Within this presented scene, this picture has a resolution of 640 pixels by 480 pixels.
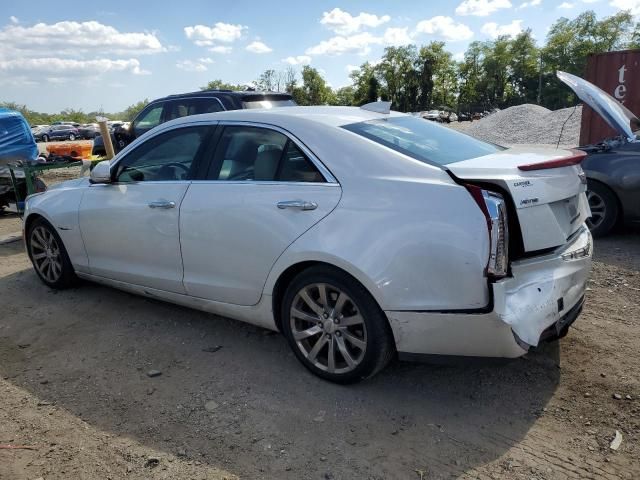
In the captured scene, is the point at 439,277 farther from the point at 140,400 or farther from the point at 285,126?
the point at 140,400

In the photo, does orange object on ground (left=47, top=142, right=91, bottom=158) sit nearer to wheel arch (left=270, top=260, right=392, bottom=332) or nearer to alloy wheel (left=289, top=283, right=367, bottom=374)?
wheel arch (left=270, top=260, right=392, bottom=332)

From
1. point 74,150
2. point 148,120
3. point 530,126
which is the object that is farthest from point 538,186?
point 74,150

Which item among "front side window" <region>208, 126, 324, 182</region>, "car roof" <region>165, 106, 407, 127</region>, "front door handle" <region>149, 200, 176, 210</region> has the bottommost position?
"front door handle" <region>149, 200, 176, 210</region>

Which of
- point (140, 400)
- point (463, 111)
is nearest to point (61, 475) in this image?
point (140, 400)

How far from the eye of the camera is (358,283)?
9.43 ft

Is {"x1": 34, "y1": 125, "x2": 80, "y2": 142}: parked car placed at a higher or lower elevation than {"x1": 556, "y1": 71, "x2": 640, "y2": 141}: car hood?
lower

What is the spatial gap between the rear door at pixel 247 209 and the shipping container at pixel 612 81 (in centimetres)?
968

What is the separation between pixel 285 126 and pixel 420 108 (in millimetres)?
73977

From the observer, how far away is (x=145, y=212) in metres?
3.92

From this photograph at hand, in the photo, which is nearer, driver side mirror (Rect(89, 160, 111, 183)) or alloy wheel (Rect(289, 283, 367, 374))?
alloy wheel (Rect(289, 283, 367, 374))

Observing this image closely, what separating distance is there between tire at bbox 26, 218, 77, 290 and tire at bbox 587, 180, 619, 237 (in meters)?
5.52

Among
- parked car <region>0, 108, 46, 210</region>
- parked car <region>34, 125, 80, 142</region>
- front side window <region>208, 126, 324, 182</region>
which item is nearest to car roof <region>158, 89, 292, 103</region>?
parked car <region>0, 108, 46, 210</region>

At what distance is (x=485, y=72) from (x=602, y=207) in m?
76.8

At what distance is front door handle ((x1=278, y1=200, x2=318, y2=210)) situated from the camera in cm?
303
